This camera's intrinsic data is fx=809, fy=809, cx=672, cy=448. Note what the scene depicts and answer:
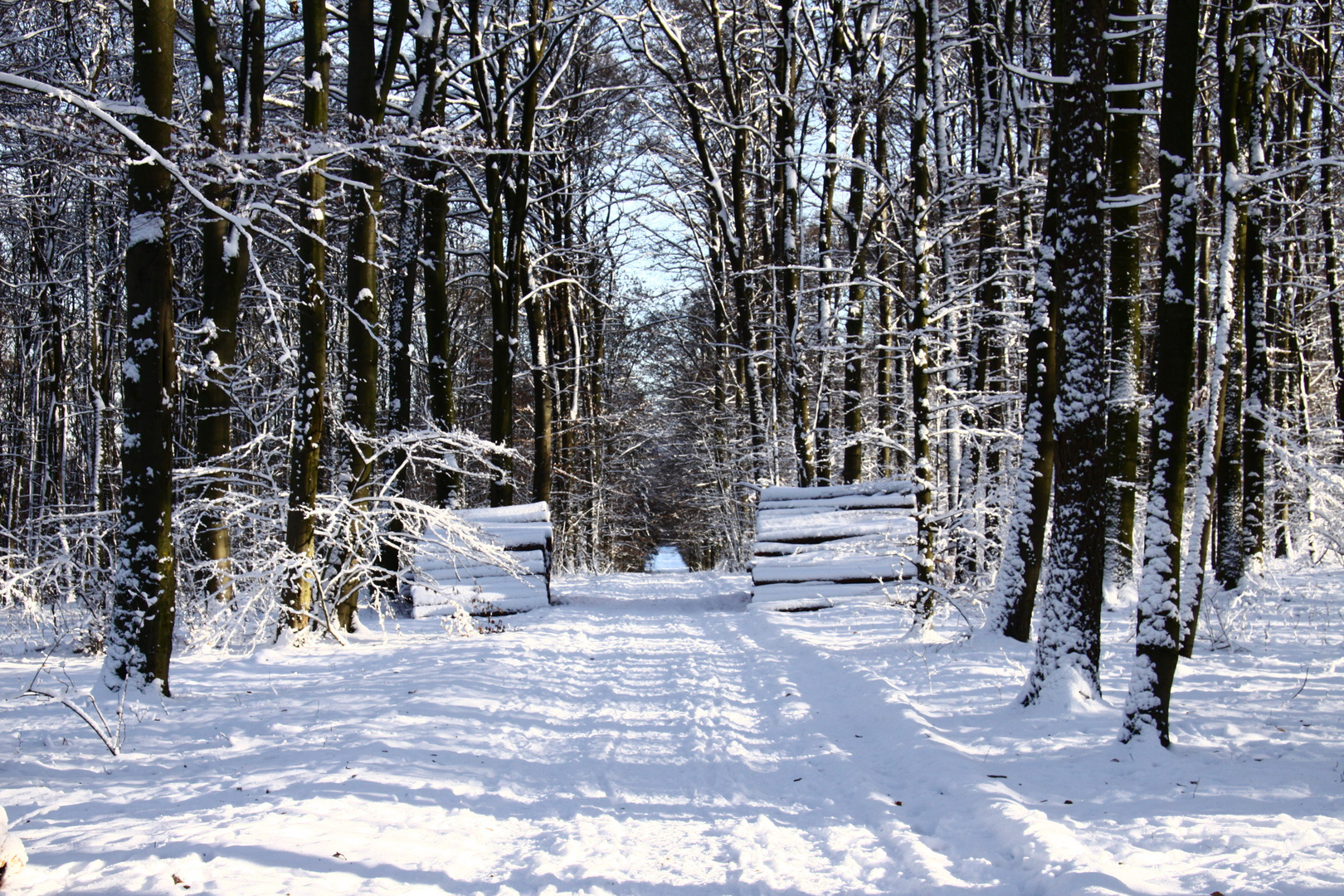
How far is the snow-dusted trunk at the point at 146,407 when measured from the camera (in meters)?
6.29

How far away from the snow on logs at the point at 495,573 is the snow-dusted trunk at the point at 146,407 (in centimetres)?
532

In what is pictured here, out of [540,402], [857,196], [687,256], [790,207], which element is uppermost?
[687,256]

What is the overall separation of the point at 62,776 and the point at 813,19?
48.5ft

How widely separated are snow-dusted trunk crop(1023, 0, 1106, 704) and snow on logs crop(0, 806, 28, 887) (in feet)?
20.0

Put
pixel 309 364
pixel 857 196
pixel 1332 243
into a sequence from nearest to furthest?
pixel 309 364 → pixel 857 196 → pixel 1332 243

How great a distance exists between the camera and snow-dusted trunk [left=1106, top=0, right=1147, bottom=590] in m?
7.46

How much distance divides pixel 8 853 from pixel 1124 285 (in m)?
10.1

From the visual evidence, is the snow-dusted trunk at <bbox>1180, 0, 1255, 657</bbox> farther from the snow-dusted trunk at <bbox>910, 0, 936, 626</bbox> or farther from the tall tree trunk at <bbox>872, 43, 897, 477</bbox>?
the tall tree trunk at <bbox>872, 43, 897, 477</bbox>

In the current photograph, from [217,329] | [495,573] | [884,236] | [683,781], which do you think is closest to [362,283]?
[217,329]

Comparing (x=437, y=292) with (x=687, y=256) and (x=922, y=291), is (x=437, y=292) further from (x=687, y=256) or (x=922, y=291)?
(x=687, y=256)

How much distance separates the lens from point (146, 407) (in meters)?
6.32

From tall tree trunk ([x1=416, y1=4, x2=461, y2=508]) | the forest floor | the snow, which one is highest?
tall tree trunk ([x1=416, y1=4, x2=461, y2=508])

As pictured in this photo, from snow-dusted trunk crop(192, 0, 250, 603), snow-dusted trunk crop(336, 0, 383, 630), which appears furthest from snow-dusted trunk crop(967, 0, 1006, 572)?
snow-dusted trunk crop(192, 0, 250, 603)

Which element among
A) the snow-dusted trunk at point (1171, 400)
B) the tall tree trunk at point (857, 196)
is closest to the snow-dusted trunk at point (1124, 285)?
the snow-dusted trunk at point (1171, 400)
